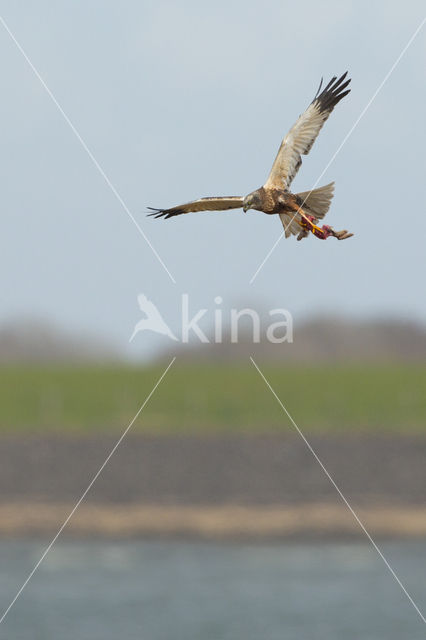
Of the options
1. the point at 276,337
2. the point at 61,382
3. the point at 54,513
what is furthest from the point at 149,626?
the point at 276,337

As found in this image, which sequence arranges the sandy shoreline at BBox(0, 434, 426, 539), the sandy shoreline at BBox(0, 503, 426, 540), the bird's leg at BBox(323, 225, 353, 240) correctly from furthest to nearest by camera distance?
1. the sandy shoreline at BBox(0, 503, 426, 540)
2. the sandy shoreline at BBox(0, 434, 426, 539)
3. the bird's leg at BBox(323, 225, 353, 240)

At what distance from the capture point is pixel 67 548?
54250mm

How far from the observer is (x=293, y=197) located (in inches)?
107

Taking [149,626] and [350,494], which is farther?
[350,494]

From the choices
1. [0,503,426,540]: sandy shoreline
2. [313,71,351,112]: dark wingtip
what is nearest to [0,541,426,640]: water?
[0,503,426,540]: sandy shoreline

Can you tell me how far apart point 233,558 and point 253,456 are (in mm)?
4047

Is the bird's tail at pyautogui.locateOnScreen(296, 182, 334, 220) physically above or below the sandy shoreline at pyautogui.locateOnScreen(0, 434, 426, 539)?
above

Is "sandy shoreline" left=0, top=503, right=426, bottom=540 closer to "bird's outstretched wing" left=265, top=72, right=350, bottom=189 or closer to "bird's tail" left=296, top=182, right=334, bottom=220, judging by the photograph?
"bird's outstretched wing" left=265, top=72, right=350, bottom=189

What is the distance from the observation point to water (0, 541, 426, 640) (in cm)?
3922

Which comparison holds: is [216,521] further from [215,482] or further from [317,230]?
[317,230]

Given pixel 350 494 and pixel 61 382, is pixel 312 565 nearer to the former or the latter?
pixel 350 494

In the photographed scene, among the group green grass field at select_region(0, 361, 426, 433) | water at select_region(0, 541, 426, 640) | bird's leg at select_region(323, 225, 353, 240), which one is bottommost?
water at select_region(0, 541, 426, 640)

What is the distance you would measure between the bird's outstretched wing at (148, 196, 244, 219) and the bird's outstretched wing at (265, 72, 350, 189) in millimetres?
101

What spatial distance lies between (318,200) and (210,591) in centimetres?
4618
